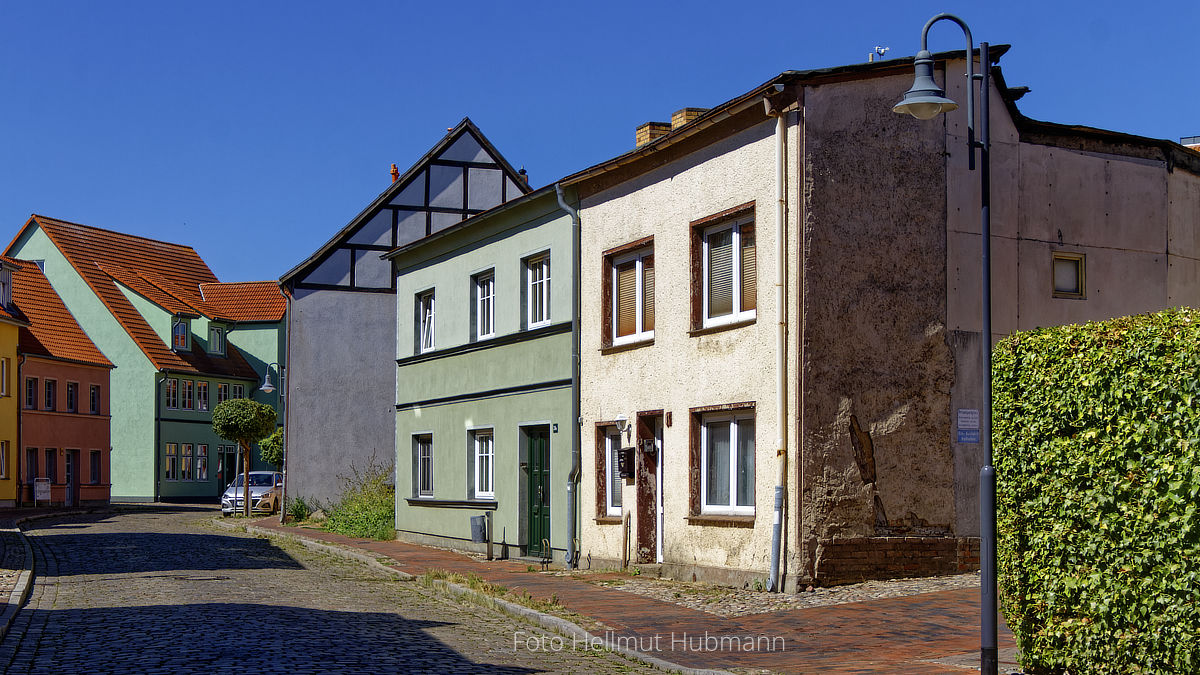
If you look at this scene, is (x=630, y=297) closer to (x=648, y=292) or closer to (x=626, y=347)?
(x=648, y=292)

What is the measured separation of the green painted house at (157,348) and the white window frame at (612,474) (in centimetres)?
4108

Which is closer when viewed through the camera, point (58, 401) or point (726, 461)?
point (726, 461)

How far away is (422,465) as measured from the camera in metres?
27.3

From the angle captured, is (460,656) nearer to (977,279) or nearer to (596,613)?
(596,613)

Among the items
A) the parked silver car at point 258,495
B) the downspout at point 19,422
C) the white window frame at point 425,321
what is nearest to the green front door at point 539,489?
the white window frame at point 425,321

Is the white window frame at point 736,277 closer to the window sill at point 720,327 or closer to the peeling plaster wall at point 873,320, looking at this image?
the window sill at point 720,327

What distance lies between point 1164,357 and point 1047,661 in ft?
7.78

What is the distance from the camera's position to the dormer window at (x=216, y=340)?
62.5 m

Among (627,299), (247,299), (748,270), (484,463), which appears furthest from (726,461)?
(247,299)

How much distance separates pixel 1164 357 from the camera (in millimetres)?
8047

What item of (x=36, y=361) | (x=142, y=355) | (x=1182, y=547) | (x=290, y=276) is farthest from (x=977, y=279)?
(x=142, y=355)

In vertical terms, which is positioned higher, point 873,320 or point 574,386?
point 873,320

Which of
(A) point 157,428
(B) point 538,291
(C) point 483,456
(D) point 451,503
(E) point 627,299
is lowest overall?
(D) point 451,503

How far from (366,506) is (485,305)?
27.7ft
